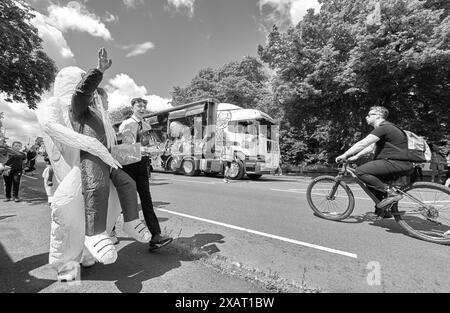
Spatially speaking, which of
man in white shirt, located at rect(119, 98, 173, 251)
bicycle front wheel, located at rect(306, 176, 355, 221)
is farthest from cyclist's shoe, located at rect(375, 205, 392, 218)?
man in white shirt, located at rect(119, 98, 173, 251)

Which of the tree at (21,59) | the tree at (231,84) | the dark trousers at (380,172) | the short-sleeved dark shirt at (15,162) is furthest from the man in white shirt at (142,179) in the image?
the tree at (231,84)

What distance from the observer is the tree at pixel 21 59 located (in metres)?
7.98

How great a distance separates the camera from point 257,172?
486 inches

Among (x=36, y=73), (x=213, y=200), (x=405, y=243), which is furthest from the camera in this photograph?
(x=36, y=73)

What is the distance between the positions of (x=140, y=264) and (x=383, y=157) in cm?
352

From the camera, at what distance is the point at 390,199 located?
3.86m

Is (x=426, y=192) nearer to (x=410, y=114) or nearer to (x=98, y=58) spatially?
(x=98, y=58)

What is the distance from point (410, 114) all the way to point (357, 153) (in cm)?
1291

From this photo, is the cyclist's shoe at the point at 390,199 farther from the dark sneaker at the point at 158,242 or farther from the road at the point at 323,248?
the dark sneaker at the point at 158,242

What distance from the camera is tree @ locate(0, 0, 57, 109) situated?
7.98m

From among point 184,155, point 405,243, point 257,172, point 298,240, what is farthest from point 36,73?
point 405,243

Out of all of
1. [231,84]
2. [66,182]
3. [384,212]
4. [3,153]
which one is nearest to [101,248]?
[66,182]

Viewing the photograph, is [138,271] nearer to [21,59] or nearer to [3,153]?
[3,153]

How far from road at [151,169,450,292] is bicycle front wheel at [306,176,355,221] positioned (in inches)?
7.6
